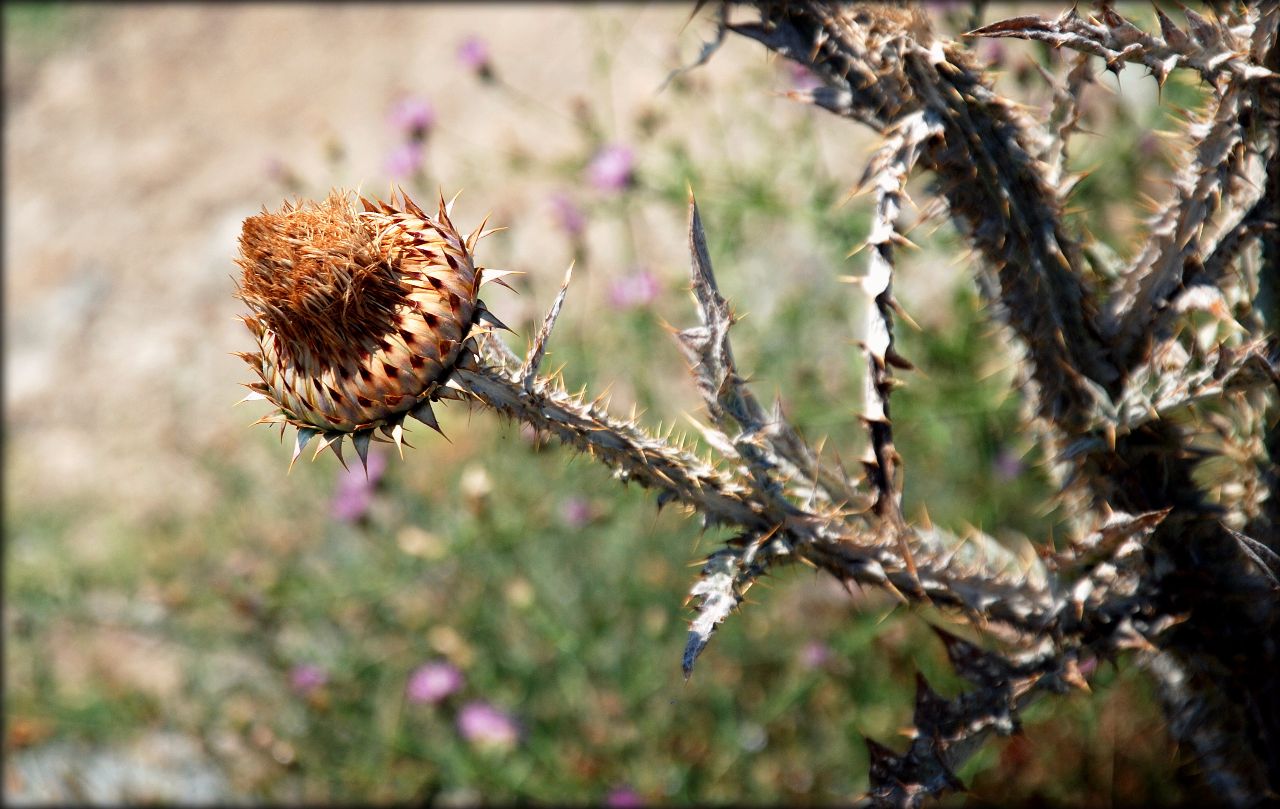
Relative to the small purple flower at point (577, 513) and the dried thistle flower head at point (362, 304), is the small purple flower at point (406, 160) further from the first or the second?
the dried thistle flower head at point (362, 304)

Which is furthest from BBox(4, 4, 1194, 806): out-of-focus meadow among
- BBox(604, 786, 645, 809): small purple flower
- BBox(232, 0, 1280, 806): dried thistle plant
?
BBox(232, 0, 1280, 806): dried thistle plant

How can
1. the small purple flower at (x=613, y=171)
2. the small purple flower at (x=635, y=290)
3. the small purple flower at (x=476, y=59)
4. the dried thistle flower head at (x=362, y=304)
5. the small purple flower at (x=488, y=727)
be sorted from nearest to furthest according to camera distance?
the dried thistle flower head at (x=362, y=304), the small purple flower at (x=488, y=727), the small purple flower at (x=613, y=171), the small purple flower at (x=635, y=290), the small purple flower at (x=476, y=59)

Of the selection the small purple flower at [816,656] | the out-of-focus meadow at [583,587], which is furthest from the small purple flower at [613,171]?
the small purple flower at [816,656]

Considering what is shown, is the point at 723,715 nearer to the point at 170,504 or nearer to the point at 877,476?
the point at 877,476

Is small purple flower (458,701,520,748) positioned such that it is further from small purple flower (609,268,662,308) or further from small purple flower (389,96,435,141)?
small purple flower (389,96,435,141)

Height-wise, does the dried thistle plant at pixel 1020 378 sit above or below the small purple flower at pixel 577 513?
above

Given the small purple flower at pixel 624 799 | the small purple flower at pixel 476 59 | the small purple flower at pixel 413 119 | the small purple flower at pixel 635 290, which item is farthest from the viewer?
the small purple flower at pixel 476 59
